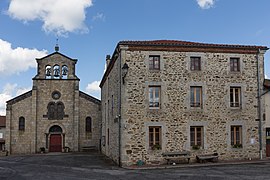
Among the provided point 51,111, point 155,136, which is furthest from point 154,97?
point 51,111

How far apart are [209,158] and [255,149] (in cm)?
314

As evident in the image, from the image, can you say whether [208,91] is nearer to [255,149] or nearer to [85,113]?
[255,149]

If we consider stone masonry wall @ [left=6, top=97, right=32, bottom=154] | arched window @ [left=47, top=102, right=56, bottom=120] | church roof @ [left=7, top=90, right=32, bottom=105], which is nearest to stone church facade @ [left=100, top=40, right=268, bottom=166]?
arched window @ [left=47, top=102, right=56, bottom=120]

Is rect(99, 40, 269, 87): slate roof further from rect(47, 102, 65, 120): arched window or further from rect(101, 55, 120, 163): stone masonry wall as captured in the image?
rect(47, 102, 65, 120): arched window

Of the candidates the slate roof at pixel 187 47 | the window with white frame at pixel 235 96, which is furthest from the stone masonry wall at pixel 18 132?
the window with white frame at pixel 235 96

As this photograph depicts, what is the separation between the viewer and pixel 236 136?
17875mm

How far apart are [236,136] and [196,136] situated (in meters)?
2.46

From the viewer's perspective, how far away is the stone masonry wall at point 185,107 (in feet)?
54.3

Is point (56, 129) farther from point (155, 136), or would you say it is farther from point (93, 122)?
point (155, 136)

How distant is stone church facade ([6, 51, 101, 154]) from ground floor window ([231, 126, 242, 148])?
606 inches

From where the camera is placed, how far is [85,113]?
30266 millimetres

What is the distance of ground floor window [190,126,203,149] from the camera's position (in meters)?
17.3

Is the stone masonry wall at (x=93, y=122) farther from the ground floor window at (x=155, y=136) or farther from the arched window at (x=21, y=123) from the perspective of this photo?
the ground floor window at (x=155, y=136)

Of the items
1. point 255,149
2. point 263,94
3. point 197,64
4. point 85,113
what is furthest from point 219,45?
point 85,113
